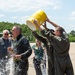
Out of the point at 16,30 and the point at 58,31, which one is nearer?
the point at 58,31

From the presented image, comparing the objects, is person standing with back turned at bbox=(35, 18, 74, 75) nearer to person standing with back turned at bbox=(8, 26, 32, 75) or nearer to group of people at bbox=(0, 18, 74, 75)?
group of people at bbox=(0, 18, 74, 75)

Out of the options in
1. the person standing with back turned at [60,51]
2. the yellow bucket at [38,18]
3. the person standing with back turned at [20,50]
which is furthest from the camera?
the person standing with back turned at [20,50]

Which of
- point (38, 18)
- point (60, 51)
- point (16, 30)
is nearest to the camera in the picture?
point (38, 18)

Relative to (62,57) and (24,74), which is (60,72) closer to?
(62,57)

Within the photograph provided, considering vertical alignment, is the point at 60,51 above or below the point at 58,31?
below

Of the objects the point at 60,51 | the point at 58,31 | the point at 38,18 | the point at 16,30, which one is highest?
the point at 38,18

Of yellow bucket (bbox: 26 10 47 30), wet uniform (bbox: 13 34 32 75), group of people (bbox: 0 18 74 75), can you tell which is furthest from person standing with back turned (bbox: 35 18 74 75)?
wet uniform (bbox: 13 34 32 75)

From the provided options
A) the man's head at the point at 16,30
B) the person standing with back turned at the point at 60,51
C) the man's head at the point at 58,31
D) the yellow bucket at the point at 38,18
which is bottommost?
the person standing with back turned at the point at 60,51

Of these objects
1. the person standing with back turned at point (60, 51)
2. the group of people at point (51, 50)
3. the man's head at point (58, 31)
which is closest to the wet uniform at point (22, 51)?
the group of people at point (51, 50)

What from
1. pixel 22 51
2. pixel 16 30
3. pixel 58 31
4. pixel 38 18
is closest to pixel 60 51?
pixel 58 31

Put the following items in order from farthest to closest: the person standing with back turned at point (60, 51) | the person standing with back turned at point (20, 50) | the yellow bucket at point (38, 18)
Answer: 1. the person standing with back turned at point (20, 50)
2. the person standing with back turned at point (60, 51)
3. the yellow bucket at point (38, 18)

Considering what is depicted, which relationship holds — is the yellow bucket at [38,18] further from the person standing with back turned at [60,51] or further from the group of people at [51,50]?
the person standing with back turned at [60,51]

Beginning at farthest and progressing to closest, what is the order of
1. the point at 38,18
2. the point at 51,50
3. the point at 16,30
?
the point at 16,30, the point at 51,50, the point at 38,18

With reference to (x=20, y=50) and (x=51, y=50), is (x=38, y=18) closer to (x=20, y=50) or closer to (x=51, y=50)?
(x=51, y=50)
